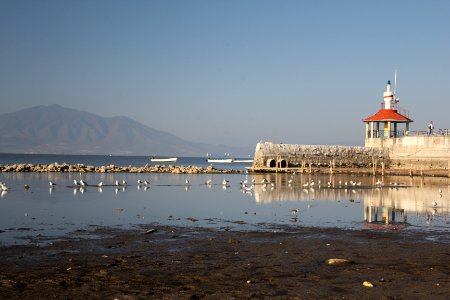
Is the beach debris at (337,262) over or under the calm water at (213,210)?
under

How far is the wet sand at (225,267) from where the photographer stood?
32.7ft

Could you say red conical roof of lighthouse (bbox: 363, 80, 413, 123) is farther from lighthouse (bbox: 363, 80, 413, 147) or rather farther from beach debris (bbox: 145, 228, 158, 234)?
beach debris (bbox: 145, 228, 158, 234)

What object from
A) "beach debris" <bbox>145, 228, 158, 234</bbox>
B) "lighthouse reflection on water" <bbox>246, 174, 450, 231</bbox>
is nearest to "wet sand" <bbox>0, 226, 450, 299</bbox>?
"beach debris" <bbox>145, 228, 158, 234</bbox>

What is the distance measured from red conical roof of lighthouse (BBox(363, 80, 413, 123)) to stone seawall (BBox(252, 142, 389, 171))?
377 cm

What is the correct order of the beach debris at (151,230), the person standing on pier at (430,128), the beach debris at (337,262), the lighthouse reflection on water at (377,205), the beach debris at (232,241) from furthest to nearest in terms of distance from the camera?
the person standing on pier at (430,128)
the lighthouse reflection on water at (377,205)
the beach debris at (151,230)
the beach debris at (232,241)
the beach debris at (337,262)

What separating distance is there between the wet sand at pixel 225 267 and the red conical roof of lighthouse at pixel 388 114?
51.4 m

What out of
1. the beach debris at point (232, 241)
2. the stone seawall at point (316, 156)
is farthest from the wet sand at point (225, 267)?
the stone seawall at point (316, 156)

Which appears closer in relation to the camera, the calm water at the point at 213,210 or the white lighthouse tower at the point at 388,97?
the calm water at the point at 213,210

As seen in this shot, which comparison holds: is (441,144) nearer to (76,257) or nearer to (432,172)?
(432,172)

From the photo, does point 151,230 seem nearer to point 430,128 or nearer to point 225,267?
point 225,267

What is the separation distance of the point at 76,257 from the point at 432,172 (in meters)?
Answer: 54.1

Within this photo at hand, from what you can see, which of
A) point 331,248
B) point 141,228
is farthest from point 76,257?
point 331,248

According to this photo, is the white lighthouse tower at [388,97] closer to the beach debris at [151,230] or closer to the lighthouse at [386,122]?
the lighthouse at [386,122]

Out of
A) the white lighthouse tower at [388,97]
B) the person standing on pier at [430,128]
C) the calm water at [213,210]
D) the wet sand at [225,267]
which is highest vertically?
A: the white lighthouse tower at [388,97]
